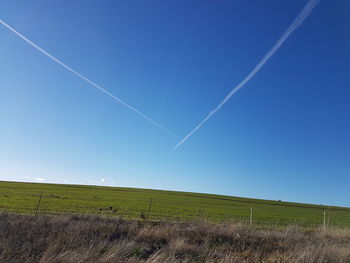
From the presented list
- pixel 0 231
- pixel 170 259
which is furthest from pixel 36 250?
pixel 170 259

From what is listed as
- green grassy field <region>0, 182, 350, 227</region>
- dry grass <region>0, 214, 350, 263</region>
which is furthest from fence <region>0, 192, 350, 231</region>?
dry grass <region>0, 214, 350, 263</region>

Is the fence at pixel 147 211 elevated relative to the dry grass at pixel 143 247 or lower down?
elevated

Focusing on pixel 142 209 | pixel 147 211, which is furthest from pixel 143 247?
pixel 142 209

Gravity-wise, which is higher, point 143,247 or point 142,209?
point 142,209

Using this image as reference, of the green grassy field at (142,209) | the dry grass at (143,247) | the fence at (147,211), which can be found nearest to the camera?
the dry grass at (143,247)

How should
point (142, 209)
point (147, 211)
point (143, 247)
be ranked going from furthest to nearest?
point (142, 209), point (147, 211), point (143, 247)

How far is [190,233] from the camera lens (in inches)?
473

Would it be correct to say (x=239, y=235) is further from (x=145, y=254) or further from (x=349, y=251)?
(x=145, y=254)

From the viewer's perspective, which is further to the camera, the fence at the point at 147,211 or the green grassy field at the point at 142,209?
the green grassy field at the point at 142,209

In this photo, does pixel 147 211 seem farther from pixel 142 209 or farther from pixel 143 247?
pixel 143 247

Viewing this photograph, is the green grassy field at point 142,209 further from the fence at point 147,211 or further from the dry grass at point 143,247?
the dry grass at point 143,247

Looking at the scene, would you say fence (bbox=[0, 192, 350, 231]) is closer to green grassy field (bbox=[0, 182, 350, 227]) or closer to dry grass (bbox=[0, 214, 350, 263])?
green grassy field (bbox=[0, 182, 350, 227])

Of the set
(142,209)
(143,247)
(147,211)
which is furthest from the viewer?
(142,209)

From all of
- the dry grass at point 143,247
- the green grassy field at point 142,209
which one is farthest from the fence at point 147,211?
the dry grass at point 143,247
